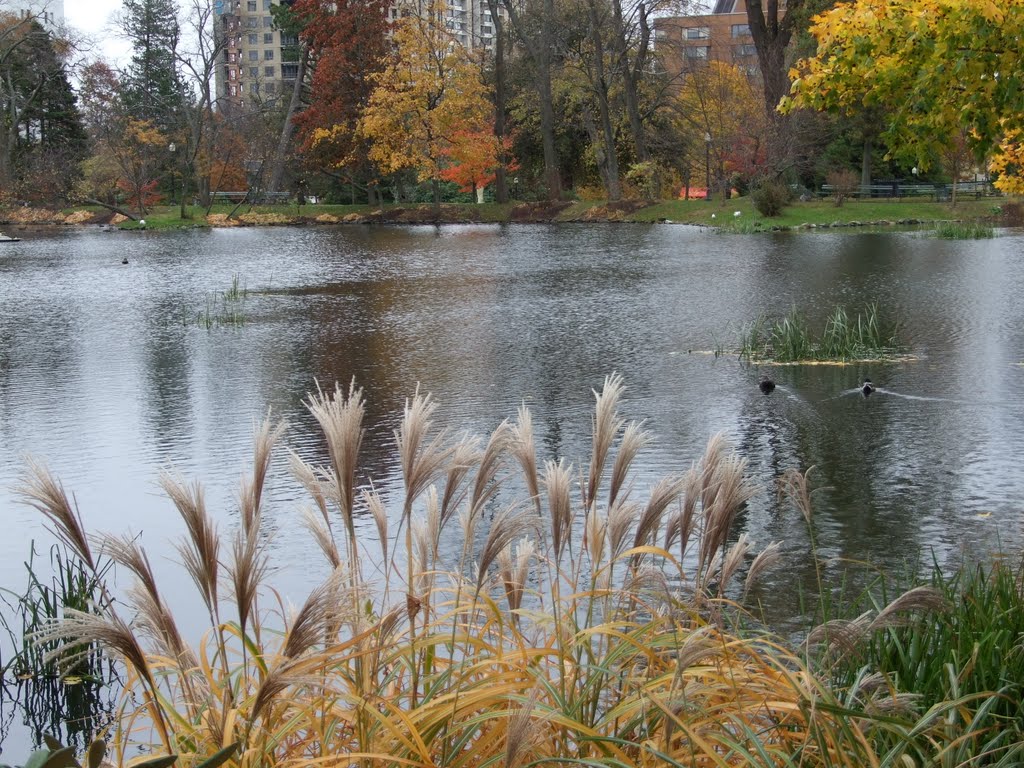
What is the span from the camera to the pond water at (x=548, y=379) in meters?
7.23

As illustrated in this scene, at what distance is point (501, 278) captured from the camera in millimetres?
24031

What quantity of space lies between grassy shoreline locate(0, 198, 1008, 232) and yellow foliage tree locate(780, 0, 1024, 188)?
29605 mm

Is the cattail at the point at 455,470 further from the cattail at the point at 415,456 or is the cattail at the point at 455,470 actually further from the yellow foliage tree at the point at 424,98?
the yellow foliage tree at the point at 424,98

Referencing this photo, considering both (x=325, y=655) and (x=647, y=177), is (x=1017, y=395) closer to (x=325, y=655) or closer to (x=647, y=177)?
(x=325, y=655)

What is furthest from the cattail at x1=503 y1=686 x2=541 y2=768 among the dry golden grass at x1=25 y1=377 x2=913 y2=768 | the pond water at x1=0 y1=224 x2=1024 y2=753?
the pond water at x1=0 y1=224 x2=1024 y2=753

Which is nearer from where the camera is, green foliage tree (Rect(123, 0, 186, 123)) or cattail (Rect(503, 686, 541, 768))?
cattail (Rect(503, 686, 541, 768))

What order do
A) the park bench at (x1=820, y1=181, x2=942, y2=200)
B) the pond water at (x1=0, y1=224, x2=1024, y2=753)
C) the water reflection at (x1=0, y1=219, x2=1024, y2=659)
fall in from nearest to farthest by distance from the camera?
the pond water at (x1=0, y1=224, x2=1024, y2=753) → the water reflection at (x1=0, y1=219, x2=1024, y2=659) → the park bench at (x1=820, y1=181, x2=942, y2=200)

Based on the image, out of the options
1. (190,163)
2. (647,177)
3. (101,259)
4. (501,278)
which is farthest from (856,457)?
(190,163)

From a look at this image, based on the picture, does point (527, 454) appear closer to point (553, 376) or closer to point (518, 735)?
point (518, 735)

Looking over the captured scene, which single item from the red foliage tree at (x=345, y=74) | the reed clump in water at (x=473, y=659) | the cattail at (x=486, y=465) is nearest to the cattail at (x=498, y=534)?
the reed clump in water at (x=473, y=659)

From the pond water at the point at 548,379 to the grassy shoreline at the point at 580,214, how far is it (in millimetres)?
12710

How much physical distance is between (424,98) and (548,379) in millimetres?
41791

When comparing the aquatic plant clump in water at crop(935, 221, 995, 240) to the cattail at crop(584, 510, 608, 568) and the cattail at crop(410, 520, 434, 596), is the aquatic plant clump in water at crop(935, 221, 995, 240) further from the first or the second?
the cattail at crop(410, 520, 434, 596)

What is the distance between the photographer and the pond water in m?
7.23
